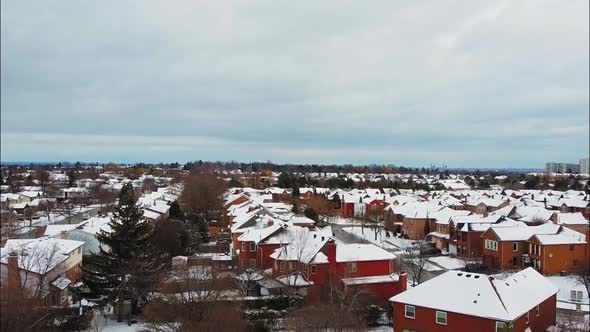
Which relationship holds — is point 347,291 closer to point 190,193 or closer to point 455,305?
point 455,305

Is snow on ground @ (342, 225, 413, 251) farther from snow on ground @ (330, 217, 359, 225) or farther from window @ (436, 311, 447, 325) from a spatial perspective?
window @ (436, 311, 447, 325)

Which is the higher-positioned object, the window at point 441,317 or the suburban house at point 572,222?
the suburban house at point 572,222

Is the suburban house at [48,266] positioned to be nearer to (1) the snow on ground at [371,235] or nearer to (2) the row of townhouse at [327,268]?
(2) the row of townhouse at [327,268]

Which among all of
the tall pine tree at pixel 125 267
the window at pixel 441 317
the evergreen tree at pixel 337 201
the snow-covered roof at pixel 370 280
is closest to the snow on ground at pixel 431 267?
the snow-covered roof at pixel 370 280

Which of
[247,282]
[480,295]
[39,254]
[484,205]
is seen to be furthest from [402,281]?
[484,205]

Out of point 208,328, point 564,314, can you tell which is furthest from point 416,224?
point 208,328
